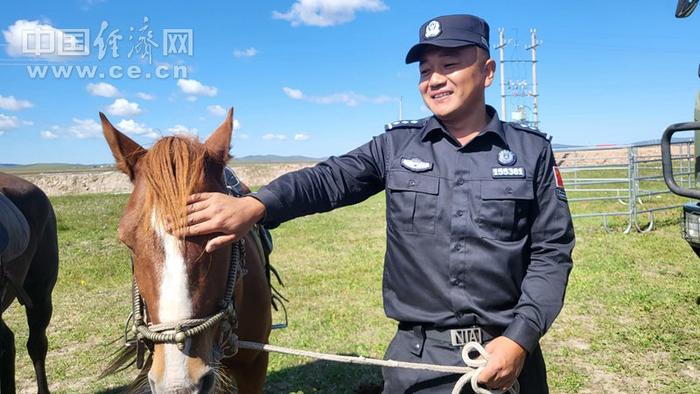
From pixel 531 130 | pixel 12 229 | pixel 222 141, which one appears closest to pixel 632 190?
pixel 531 130

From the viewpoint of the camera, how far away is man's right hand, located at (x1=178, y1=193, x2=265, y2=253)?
1540 mm

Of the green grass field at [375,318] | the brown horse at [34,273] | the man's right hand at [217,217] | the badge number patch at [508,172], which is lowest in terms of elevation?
the green grass field at [375,318]

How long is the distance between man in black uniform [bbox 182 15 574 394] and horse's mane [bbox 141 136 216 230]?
7 centimetres

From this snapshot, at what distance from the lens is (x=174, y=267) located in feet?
5.02

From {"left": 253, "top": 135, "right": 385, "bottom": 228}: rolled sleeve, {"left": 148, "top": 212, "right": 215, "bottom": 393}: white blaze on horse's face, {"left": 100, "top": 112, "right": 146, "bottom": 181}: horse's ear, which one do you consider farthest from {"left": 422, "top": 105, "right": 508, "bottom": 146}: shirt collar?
{"left": 100, "top": 112, "right": 146, "bottom": 181}: horse's ear

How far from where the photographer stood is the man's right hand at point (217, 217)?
154 cm

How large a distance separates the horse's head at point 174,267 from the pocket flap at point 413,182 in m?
0.73

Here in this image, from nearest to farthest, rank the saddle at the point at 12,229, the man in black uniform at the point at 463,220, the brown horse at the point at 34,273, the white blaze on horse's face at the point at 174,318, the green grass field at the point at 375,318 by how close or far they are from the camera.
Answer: the white blaze on horse's face at the point at 174,318 < the man in black uniform at the point at 463,220 < the saddle at the point at 12,229 < the brown horse at the point at 34,273 < the green grass field at the point at 375,318

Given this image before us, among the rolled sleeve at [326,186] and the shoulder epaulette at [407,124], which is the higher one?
the shoulder epaulette at [407,124]

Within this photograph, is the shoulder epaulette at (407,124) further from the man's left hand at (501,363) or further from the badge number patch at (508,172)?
the man's left hand at (501,363)

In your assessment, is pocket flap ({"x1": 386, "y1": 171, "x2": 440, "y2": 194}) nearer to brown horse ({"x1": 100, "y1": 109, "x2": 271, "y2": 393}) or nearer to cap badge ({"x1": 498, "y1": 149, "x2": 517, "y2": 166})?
cap badge ({"x1": 498, "y1": 149, "x2": 517, "y2": 166})

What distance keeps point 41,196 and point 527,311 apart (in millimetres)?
4419

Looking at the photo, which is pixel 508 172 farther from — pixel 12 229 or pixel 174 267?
pixel 12 229

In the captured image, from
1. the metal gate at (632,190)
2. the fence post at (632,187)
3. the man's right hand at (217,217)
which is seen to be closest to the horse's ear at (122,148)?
the man's right hand at (217,217)
